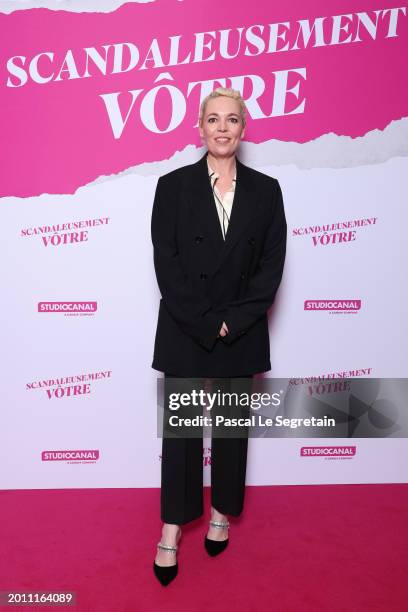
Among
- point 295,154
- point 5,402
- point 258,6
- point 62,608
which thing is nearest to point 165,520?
point 62,608

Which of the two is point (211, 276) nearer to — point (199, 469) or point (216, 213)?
point (216, 213)

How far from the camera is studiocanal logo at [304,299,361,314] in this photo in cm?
280

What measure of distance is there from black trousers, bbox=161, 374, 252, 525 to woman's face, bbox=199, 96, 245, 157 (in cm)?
85

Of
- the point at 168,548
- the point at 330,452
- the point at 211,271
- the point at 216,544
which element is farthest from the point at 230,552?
the point at 211,271

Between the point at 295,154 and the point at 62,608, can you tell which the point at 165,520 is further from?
the point at 295,154

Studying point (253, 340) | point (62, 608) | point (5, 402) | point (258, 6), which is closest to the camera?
point (62, 608)

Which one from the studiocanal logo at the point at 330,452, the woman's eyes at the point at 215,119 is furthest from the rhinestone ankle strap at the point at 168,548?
the woman's eyes at the point at 215,119


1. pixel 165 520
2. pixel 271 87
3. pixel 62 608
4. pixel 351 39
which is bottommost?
pixel 62 608

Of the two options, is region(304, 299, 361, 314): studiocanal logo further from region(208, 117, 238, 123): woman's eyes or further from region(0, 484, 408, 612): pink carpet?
region(208, 117, 238, 123): woman's eyes

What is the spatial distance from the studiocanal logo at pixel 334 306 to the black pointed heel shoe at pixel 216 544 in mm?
1057

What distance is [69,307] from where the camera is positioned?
108 inches

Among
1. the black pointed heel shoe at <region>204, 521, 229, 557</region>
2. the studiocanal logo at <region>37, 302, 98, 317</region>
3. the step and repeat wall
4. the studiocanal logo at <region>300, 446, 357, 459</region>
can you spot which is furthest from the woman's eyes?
the studiocanal logo at <region>300, 446, 357, 459</region>

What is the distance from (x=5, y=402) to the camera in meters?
2.80

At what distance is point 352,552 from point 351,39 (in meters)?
2.16
